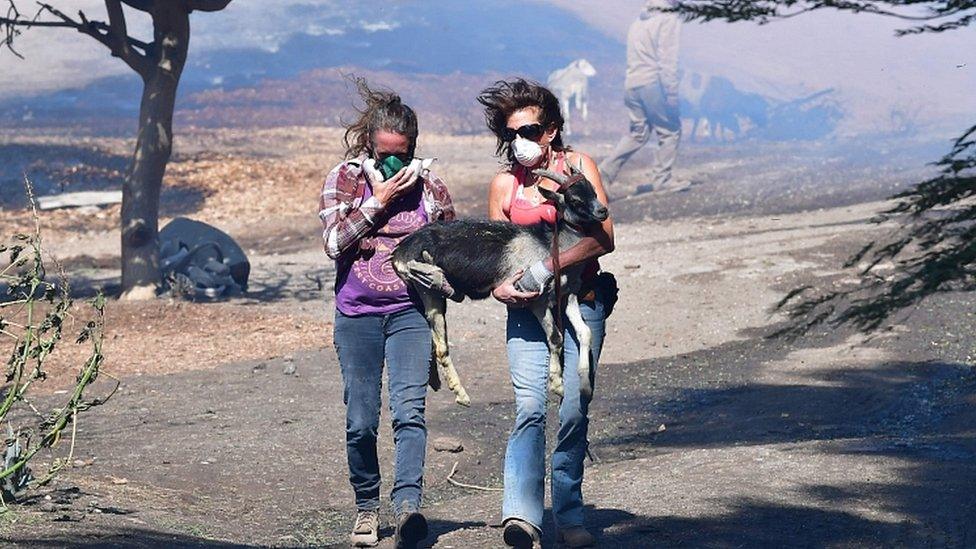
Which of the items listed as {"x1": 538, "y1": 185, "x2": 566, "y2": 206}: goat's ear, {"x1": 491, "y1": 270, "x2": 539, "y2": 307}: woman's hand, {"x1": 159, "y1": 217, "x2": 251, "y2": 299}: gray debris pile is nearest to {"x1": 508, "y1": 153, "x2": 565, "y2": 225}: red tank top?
{"x1": 538, "y1": 185, "x2": 566, "y2": 206}: goat's ear

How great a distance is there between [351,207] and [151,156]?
8.98 meters

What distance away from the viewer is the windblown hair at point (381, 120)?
5.74 meters

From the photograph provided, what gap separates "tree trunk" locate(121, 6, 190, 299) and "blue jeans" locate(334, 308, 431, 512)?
8769 millimetres

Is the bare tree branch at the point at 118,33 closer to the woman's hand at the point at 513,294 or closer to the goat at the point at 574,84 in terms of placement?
the woman's hand at the point at 513,294

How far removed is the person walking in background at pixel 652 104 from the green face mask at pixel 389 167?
18094 millimetres

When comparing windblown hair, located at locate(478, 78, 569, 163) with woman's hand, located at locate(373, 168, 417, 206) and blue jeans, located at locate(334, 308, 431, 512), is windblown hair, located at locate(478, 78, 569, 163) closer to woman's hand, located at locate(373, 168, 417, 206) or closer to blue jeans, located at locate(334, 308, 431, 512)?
woman's hand, located at locate(373, 168, 417, 206)

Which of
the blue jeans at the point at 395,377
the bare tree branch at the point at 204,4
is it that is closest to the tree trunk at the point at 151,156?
the bare tree branch at the point at 204,4

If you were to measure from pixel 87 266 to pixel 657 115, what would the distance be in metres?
10.3

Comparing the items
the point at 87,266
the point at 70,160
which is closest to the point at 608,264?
the point at 87,266

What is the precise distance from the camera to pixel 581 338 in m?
5.44

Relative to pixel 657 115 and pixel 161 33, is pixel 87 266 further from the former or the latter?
pixel 657 115

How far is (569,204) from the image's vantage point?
5336mm

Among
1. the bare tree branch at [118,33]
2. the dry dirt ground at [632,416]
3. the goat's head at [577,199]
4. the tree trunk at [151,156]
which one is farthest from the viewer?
the tree trunk at [151,156]

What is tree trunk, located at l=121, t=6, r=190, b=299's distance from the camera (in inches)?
555
